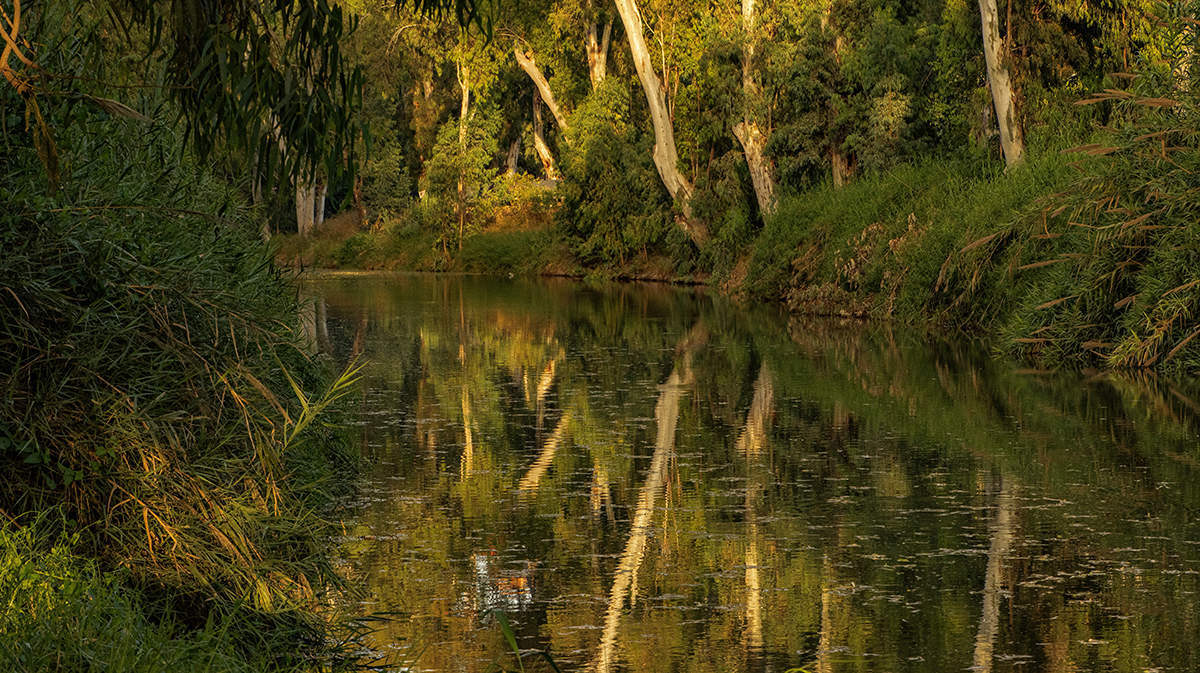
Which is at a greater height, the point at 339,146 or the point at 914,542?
the point at 339,146

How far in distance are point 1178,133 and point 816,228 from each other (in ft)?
49.1

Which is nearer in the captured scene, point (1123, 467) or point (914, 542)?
point (914, 542)

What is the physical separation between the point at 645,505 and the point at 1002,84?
2153 cm

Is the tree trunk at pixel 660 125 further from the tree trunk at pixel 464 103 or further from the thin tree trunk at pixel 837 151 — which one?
the tree trunk at pixel 464 103

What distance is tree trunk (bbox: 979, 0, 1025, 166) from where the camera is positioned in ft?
106

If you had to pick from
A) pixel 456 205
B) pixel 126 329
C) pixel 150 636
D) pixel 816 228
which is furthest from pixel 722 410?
pixel 456 205

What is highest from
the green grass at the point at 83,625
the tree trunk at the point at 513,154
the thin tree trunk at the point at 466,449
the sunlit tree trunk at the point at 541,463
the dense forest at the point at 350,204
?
the tree trunk at the point at 513,154

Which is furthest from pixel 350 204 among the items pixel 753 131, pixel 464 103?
pixel 464 103

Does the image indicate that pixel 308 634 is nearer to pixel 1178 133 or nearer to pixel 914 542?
pixel 914 542

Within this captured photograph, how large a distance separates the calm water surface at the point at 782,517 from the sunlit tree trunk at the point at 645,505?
0.03 meters

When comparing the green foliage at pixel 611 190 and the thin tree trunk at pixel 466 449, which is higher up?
the green foliage at pixel 611 190

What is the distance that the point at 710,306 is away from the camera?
3831 centimetres

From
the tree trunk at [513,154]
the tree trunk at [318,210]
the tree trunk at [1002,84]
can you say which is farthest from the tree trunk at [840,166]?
the tree trunk at [513,154]

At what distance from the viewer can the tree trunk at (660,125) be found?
4769 cm
